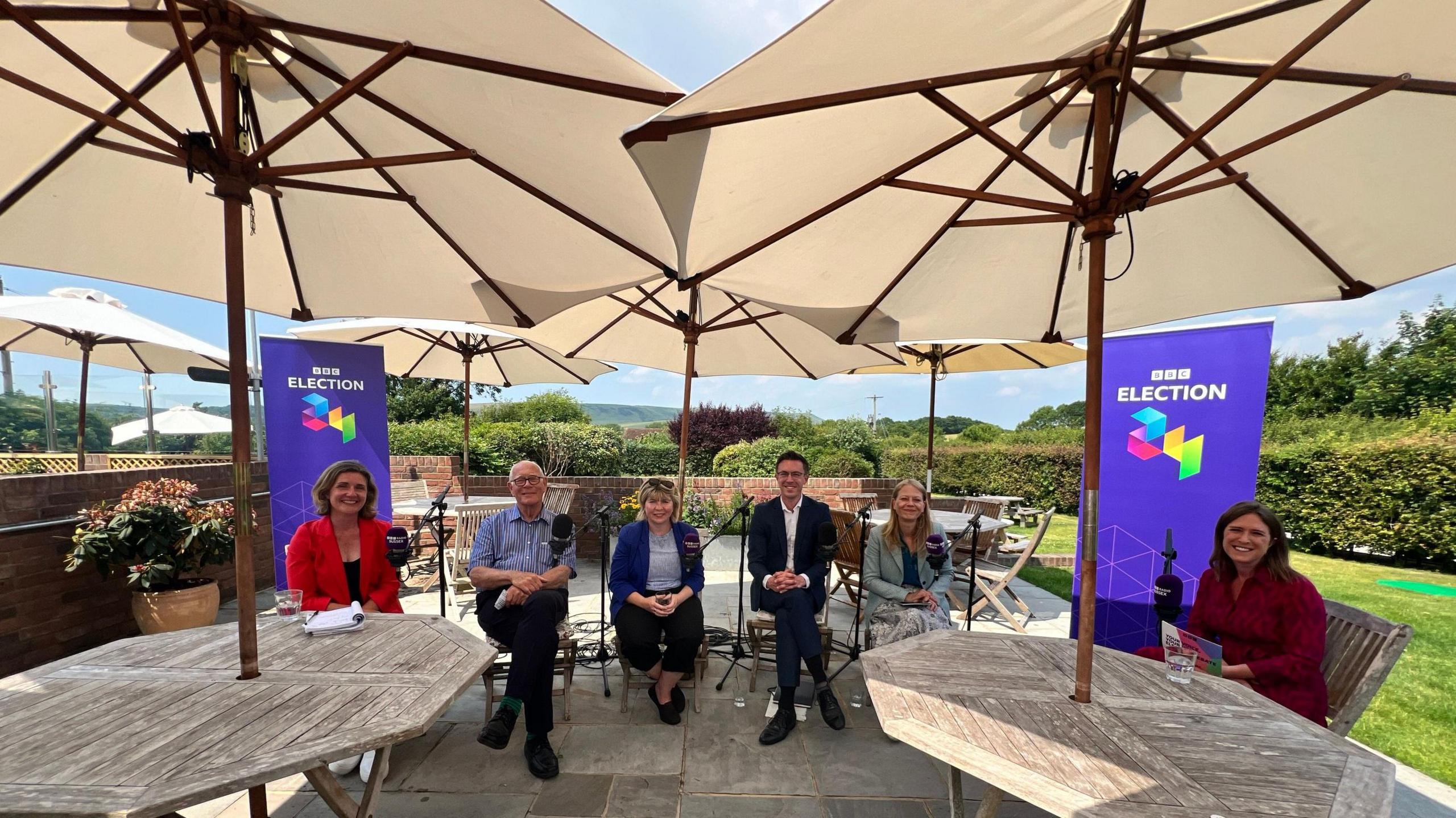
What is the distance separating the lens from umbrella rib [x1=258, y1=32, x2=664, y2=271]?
6.47 feet

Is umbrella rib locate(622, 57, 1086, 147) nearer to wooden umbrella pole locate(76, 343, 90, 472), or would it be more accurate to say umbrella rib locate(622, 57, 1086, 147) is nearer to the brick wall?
the brick wall

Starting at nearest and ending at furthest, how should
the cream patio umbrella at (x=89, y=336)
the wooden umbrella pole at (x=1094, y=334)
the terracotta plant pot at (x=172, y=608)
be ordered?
the wooden umbrella pole at (x=1094, y=334)
the terracotta plant pot at (x=172, y=608)
the cream patio umbrella at (x=89, y=336)

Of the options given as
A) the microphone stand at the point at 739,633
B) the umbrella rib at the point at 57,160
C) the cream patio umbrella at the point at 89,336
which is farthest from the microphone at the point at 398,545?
the cream patio umbrella at the point at 89,336

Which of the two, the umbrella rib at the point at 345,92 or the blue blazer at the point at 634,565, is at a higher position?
the umbrella rib at the point at 345,92

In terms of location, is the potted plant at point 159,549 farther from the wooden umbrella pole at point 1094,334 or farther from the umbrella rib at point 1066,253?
the umbrella rib at point 1066,253

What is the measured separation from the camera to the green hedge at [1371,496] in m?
6.93

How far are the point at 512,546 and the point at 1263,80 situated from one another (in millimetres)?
3520

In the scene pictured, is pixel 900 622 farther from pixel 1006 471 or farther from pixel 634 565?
pixel 1006 471

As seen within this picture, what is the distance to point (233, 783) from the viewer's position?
1.27m

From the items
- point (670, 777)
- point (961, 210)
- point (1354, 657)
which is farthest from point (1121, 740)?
point (961, 210)

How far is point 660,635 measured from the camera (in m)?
3.15

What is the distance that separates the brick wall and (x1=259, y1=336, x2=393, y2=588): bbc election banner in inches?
31.3

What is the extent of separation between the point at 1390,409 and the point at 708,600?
1770 centimetres

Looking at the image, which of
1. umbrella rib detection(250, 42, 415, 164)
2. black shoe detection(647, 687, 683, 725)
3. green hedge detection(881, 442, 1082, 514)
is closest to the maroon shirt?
black shoe detection(647, 687, 683, 725)
